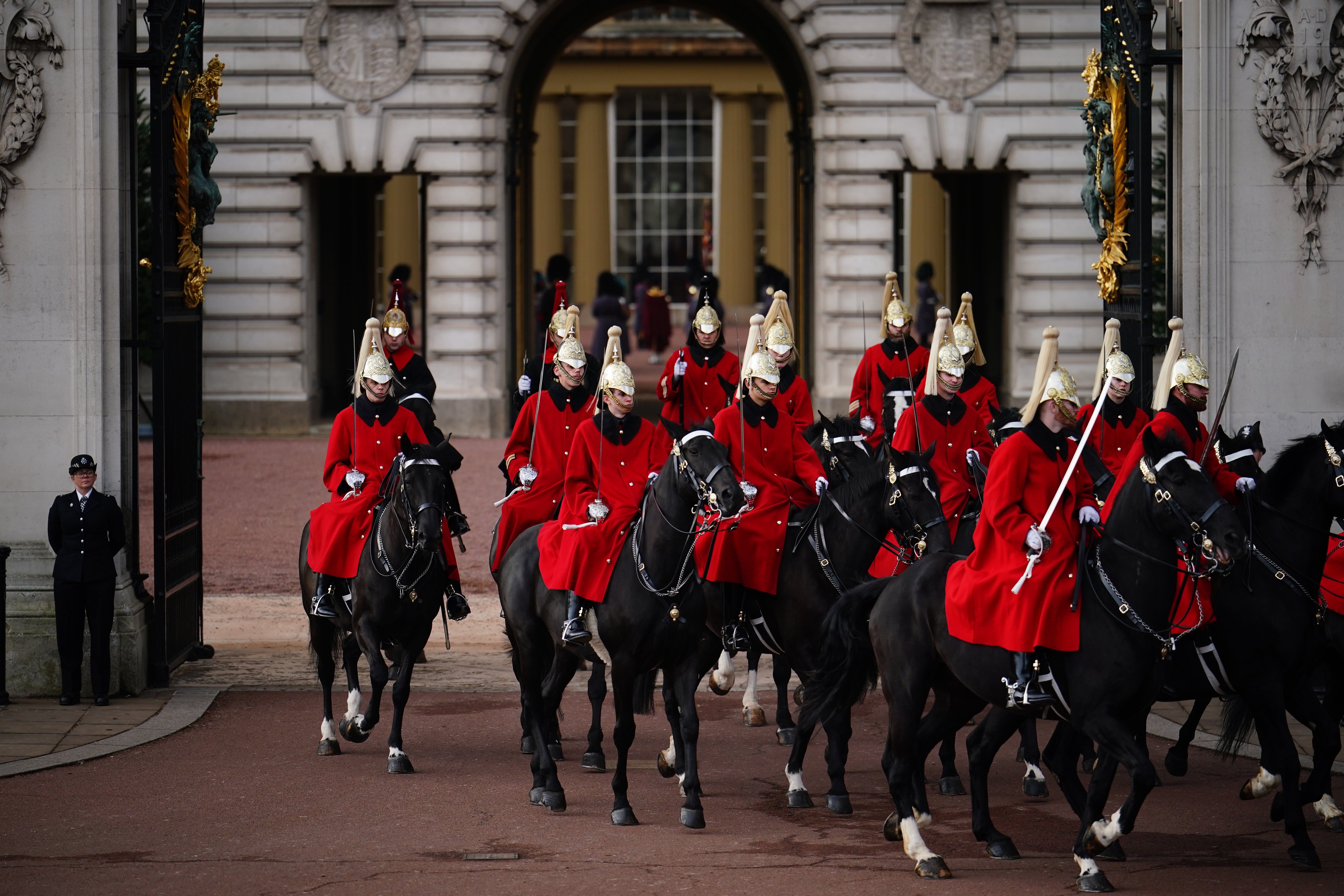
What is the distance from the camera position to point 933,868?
856 centimetres

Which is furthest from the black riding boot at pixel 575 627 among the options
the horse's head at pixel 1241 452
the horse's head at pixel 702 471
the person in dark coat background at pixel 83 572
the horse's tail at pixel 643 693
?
the person in dark coat background at pixel 83 572

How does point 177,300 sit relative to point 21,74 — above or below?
below

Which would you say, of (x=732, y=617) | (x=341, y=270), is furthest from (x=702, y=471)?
(x=341, y=270)

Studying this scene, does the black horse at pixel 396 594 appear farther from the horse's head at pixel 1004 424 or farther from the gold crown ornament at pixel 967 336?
the gold crown ornament at pixel 967 336

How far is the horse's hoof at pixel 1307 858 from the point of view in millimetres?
8719

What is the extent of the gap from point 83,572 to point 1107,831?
23.1 ft

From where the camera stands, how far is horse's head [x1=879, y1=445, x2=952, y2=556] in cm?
1038

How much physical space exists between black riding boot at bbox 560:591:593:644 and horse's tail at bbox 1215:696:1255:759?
350 centimetres

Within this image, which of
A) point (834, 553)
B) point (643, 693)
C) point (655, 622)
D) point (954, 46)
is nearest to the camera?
point (655, 622)

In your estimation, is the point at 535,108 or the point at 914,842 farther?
the point at 535,108

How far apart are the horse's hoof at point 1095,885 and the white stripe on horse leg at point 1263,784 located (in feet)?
6.68

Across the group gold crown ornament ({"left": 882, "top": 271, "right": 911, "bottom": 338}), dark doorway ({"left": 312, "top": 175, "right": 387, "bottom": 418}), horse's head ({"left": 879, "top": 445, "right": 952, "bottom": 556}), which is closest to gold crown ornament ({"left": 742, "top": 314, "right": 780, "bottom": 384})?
horse's head ({"left": 879, "top": 445, "right": 952, "bottom": 556})

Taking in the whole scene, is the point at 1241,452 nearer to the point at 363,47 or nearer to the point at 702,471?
the point at 702,471

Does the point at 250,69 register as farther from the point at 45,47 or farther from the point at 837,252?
the point at 45,47
